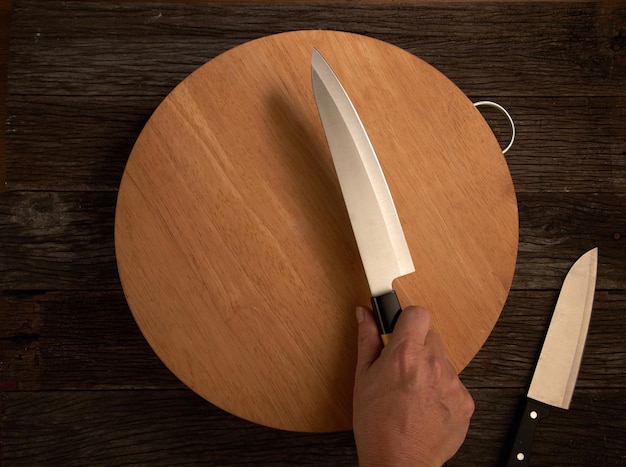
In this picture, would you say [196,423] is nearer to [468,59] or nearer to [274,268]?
[274,268]

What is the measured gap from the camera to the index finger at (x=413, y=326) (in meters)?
0.64

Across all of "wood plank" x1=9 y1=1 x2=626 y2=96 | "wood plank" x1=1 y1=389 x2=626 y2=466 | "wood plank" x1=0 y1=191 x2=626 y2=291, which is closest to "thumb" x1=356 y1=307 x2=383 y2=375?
"wood plank" x1=1 y1=389 x2=626 y2=466

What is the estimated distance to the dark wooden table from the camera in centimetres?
101

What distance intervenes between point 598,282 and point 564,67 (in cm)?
49

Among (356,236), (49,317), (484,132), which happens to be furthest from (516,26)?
(49,317)

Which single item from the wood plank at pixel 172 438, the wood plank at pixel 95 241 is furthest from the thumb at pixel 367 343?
the wood plank at pixel 95 241

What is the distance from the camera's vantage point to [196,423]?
1.01 meters

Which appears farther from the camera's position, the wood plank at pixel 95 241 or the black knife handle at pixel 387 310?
the wood plank at pixel 95 241

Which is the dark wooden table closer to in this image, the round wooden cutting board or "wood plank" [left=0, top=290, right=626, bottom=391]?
"wood plank" [left=0, top=290, right=626, bottom=391]

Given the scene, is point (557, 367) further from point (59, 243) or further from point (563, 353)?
point (59, 243)

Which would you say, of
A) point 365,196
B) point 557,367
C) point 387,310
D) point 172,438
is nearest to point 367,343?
point 387,310

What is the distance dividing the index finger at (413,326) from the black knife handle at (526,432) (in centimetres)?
42

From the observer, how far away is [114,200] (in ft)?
3.44

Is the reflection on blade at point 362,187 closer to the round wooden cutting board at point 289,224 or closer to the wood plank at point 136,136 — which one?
the round wooden cutting board at point 289,224
